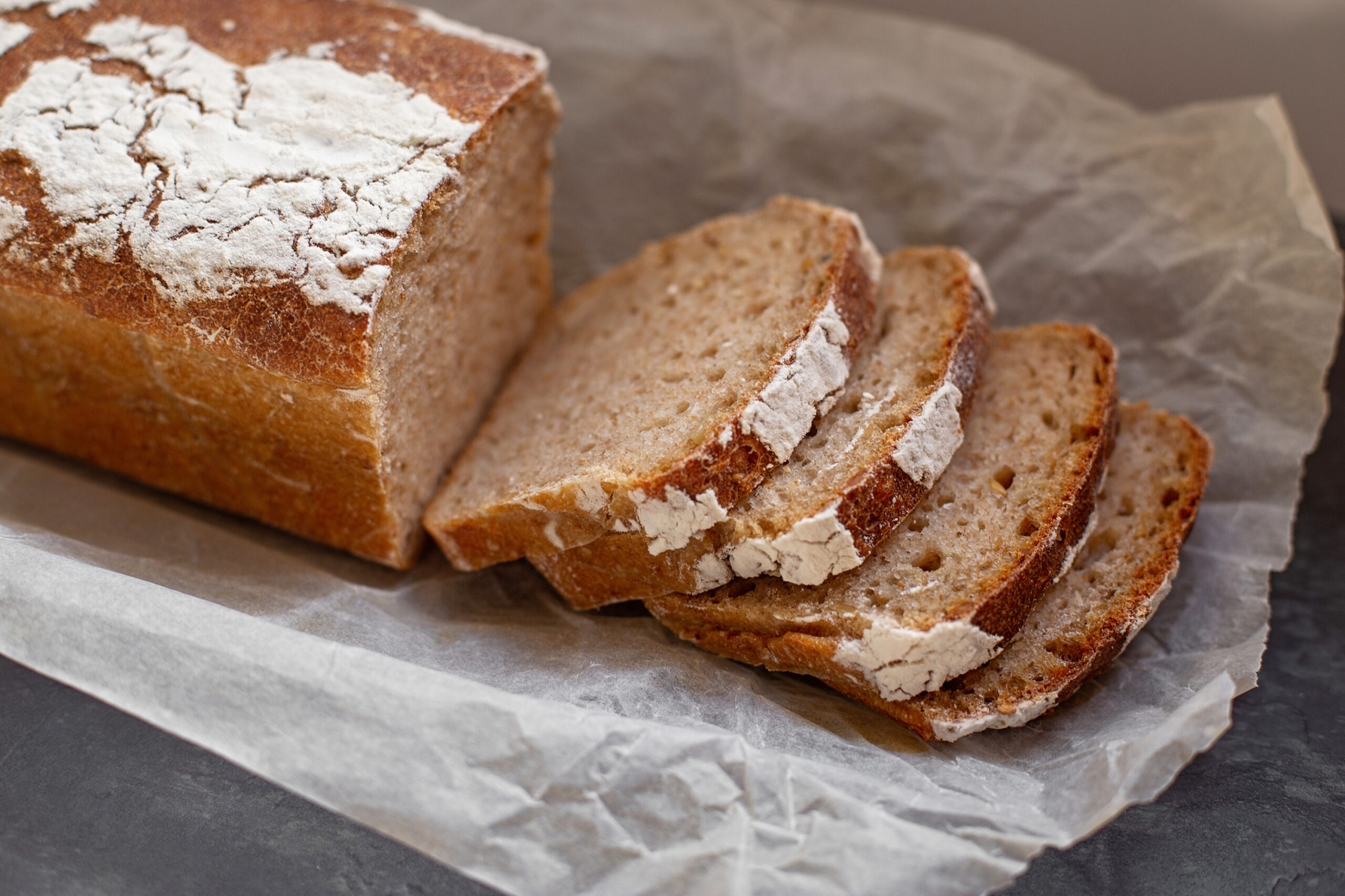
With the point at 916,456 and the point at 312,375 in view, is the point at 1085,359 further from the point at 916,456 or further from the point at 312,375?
the point at 312,375

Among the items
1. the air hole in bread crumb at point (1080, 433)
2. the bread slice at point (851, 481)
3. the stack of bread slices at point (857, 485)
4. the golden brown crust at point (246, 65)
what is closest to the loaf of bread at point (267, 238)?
the golden brown crust at point (246, 65)

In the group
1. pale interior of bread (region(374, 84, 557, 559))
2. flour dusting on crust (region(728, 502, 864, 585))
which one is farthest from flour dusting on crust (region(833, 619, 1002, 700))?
pale interior of bread (region(374, 84, 557, 559))

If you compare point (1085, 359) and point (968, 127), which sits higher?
point (968, 127)

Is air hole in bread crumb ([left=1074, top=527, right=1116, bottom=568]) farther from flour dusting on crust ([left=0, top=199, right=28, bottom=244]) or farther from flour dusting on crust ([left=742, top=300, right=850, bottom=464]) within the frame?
flour dusting on crust ([left=0, top=199, right=28, bottom=244])

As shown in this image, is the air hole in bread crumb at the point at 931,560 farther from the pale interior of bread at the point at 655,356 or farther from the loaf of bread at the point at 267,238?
the loaf of bread at the point at 267,238

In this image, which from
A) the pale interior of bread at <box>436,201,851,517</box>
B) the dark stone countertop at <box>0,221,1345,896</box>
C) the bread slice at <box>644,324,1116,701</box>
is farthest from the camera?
the pale interior of bread at <box>436,201,851,517</box>

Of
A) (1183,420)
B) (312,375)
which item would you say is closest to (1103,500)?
(1183,420)

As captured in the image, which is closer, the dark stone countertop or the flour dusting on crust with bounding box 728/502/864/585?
the dark stone countertop

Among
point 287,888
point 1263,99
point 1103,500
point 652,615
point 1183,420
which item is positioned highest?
point 1263,99
